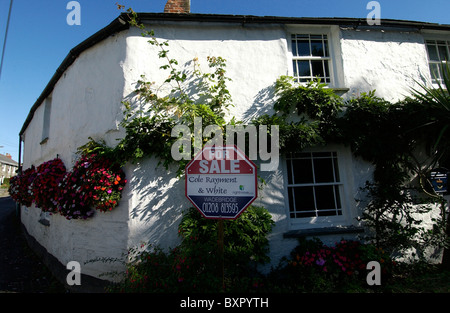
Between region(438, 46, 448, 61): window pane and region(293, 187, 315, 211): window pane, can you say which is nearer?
region(293, 187, 315, 211): window pane

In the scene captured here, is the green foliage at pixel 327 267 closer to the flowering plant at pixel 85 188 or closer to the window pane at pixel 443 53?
the flowering plant at pixel 85 188

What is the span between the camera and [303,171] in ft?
15.4

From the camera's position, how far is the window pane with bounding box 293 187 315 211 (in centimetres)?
460

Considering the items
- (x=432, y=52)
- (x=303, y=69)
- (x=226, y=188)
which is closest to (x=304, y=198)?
(x=226, y=188)

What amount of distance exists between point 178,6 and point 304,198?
5.46m

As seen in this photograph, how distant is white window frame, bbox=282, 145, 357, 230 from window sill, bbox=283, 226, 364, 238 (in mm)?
127

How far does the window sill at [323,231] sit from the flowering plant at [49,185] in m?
5.09

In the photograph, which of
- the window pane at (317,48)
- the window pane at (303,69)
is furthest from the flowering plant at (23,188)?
the window pane at (317,48)

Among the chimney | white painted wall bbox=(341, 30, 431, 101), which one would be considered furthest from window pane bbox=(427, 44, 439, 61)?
the chimney

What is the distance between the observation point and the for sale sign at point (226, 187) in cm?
248

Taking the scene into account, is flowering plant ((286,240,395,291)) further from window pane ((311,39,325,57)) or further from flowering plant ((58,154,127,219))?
window pane ((311,39,325,57))

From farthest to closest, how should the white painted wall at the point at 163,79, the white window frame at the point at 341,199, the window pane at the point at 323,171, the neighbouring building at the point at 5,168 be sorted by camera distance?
the neighbouring building at the point at 5,168 → the window pane at the point at 323,171 → the white window frame at the point at 341,199 → the white painted wall at the point at 163,79
